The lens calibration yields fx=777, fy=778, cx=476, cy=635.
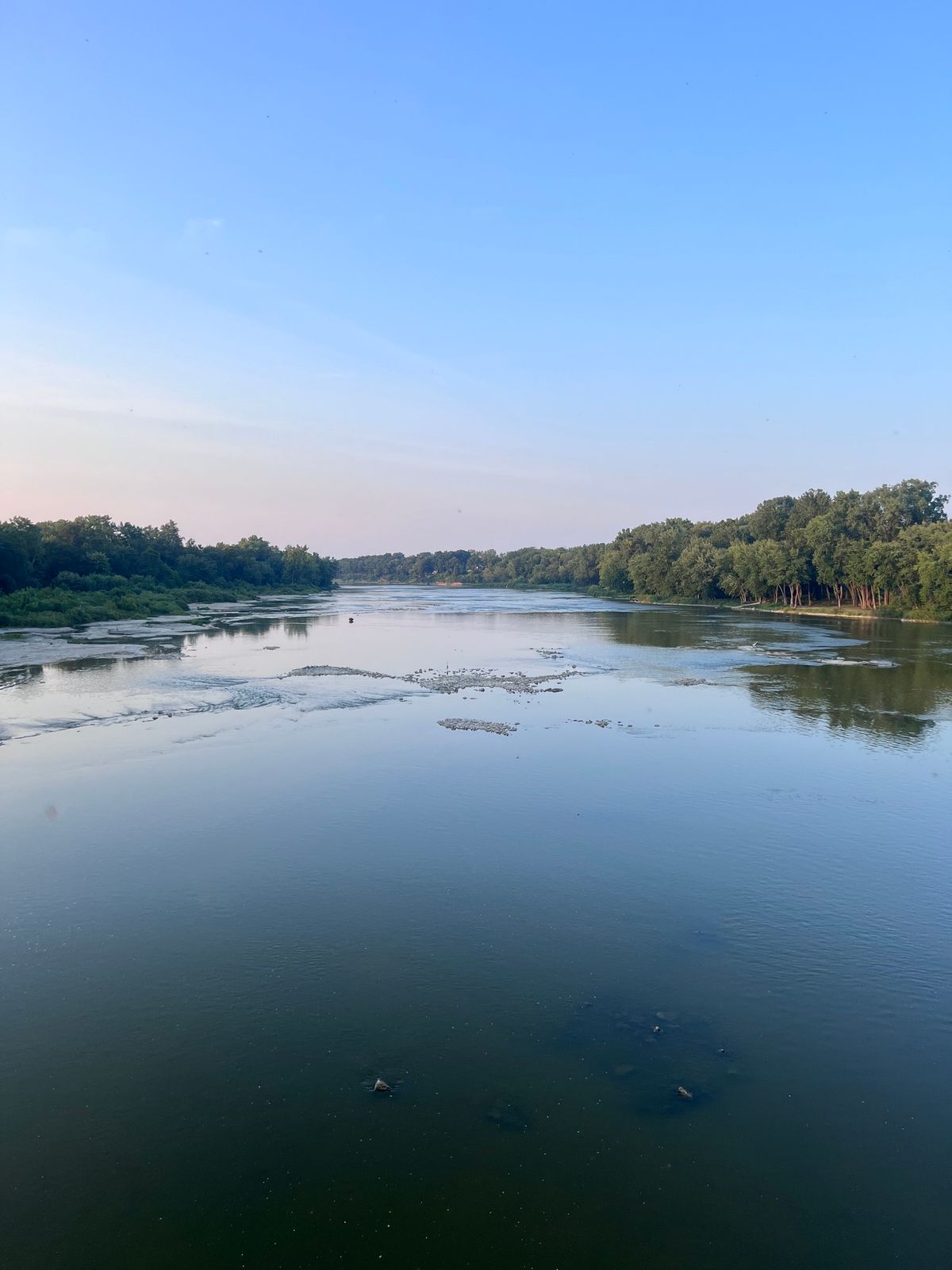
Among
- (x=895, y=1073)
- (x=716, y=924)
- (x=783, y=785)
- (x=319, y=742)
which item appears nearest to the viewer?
(x=895, y=1073)

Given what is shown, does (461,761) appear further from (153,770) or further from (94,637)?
(94,637)

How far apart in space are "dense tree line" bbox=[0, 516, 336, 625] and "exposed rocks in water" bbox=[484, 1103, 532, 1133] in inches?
1924

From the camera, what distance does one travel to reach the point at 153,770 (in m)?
17.5

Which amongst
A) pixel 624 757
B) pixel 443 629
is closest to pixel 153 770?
pixel 624 757

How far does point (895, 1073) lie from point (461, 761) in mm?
11989

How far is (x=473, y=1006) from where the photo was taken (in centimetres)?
848

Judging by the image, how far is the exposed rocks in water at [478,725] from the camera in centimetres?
2188

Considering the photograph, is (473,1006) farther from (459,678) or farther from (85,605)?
(85,605)

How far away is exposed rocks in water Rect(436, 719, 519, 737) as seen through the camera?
2188 centimetres

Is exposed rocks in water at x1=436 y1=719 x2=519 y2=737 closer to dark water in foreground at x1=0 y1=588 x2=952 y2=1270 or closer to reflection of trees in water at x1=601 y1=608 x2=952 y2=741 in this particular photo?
dark water in foreground at x1=0 y1=588 x2=952 y2=1270

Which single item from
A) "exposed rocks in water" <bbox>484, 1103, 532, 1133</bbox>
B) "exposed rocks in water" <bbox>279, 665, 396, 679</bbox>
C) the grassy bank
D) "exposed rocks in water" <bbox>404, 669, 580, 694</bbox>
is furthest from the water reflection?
"exposed rocks in water" <bbox>484, 1103, 532, 1133</bbox>

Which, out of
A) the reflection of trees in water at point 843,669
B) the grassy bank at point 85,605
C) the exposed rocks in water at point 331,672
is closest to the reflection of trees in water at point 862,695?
the reflection of trees in water at point 843,669

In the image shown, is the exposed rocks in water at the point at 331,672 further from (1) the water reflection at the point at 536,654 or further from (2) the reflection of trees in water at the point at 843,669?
(2) the reflection of trees in water at the point at 843,669

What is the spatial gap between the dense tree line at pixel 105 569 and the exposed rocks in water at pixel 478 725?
119 ft
